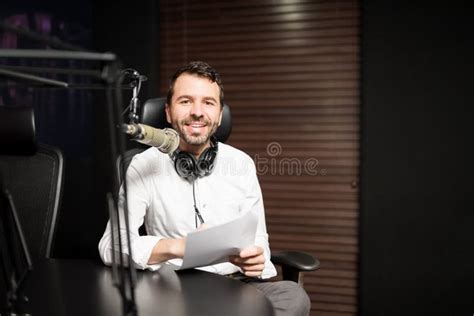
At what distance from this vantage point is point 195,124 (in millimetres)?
1615

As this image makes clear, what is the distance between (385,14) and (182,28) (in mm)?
1271

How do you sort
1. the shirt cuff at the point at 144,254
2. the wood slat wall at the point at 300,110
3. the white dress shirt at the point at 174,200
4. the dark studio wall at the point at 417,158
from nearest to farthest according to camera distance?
the shirt cuff at the point at 144,254 < the white dress shirt at the point at 174,200 < the dark studio wall at the point at 417,158 < the wood slat wall at the point at 300,110

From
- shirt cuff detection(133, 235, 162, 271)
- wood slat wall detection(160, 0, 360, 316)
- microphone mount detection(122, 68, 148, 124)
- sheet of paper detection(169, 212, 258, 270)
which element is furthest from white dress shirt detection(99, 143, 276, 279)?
wood slat wall detection(160, 0, 360, 316)

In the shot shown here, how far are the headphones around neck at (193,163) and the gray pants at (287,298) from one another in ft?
1.53

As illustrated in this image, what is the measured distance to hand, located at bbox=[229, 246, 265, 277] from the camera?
1.29 meters

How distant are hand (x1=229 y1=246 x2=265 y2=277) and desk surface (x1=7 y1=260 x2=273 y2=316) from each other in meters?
0.11

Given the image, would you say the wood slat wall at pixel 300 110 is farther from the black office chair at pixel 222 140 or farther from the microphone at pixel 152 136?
the microphone at pixel 152 136

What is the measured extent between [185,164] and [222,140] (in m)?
0.31

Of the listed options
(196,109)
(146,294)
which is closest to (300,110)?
(196,109)

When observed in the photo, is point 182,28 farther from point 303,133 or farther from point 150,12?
point 303,133

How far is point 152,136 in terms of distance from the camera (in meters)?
→ 0.94

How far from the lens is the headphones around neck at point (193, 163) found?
1604 millimetres

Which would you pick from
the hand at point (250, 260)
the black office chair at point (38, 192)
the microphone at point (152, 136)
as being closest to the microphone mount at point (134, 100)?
the microphone at point (152, 136)

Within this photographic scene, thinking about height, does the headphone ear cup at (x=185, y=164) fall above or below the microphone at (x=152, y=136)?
below
